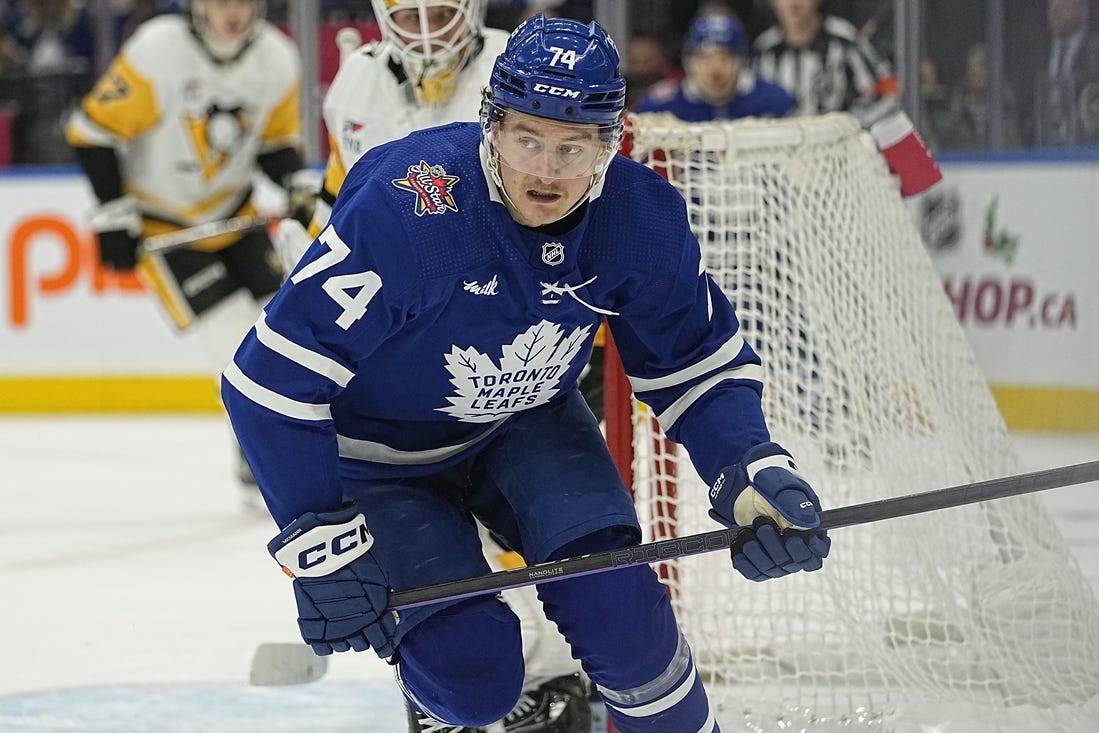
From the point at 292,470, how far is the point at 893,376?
125 cm

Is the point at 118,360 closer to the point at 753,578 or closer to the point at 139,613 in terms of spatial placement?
the point at 139,613

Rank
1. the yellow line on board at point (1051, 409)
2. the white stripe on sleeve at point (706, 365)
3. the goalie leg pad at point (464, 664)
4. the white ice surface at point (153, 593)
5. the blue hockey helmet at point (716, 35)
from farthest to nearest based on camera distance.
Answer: the blue hockey helmet at point (716, 35), the yellow line on board at point (1051, 409), the white ice surface at point (153, 593), the white stripe on sleeve at point (706, 365), the goalie leg pad at point (464, 664)

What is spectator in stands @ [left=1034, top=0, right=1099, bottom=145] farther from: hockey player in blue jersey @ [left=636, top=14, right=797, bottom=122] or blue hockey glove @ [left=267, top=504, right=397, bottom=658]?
blue hockey glove @ [left=267, top=504, right=397, bottom=658]

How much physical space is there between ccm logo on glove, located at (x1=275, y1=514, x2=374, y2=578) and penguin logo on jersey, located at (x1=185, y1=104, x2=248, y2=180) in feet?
9.93

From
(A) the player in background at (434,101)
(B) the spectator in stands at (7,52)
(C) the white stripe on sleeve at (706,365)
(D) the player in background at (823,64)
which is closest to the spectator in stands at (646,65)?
(D) the player in background at (823,64)

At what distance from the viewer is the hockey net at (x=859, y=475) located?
2459 millimetres

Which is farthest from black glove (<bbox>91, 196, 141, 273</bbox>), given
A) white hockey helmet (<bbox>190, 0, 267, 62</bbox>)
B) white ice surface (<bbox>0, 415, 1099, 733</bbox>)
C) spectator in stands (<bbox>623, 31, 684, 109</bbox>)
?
spectator in stands (<bbox>623, 31, 684, 109</bbox>)

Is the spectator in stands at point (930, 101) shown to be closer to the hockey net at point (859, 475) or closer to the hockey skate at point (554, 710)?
the hockey net at point (859, 475)

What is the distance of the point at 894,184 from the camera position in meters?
2.87

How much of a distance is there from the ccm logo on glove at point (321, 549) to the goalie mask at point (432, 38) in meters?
1.06

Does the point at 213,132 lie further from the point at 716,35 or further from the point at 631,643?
the point at 631,643

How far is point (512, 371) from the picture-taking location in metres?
1.90

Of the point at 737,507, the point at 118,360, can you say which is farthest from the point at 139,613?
the point at 118,360

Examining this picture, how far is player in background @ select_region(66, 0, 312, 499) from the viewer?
14.5 feet
